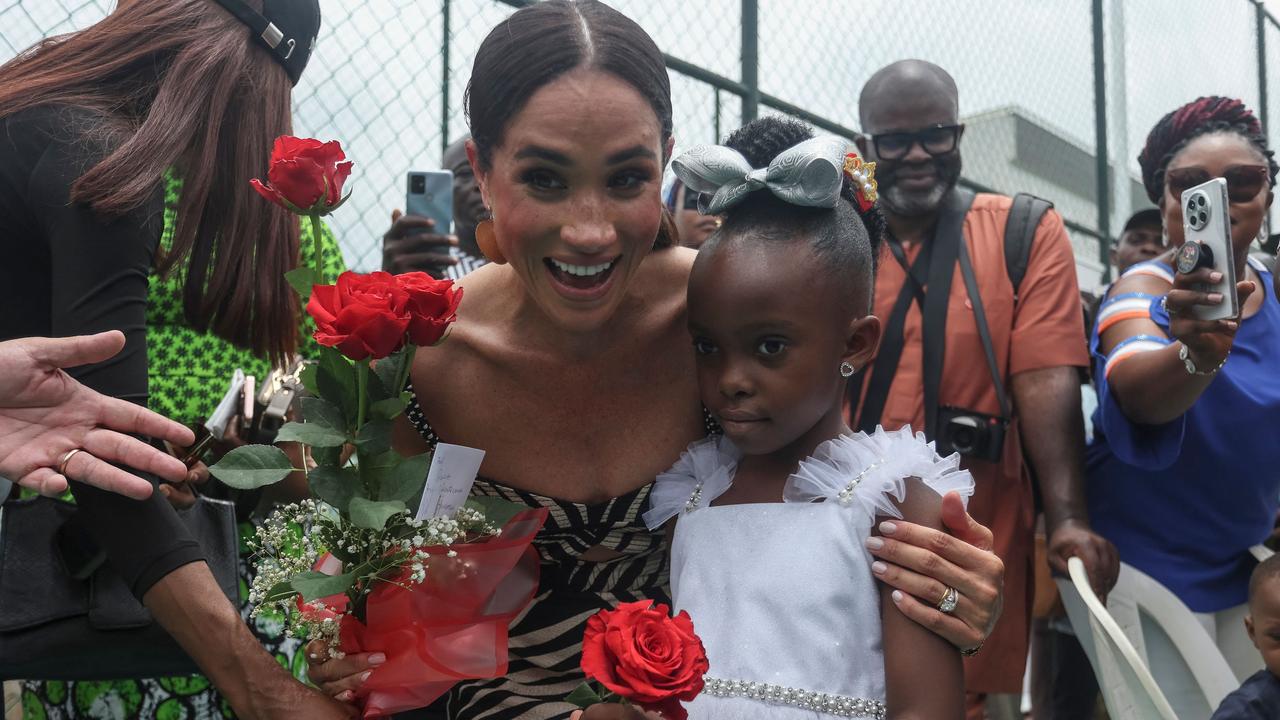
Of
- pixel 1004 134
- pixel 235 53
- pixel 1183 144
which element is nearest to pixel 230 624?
pixel 235 53

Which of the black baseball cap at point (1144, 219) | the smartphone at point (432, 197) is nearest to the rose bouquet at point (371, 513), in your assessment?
the smartphone at point (432, 197)

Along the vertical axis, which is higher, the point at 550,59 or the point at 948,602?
the point at 550,59

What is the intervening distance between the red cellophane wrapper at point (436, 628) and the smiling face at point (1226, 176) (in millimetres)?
2230

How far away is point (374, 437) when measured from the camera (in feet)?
5.15

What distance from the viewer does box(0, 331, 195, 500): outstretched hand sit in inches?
65.7

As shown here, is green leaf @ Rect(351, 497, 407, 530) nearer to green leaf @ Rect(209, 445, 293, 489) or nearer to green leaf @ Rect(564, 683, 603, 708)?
green leaf @ Rect(209, 445, 293, 489)

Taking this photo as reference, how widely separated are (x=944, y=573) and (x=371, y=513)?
Answer: 2.95ft

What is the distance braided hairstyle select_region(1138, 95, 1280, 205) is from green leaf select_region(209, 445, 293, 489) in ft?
8.81

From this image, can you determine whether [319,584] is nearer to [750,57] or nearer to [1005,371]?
[1005,371]

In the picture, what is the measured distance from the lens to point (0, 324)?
203 cm

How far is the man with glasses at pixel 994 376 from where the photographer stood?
10.2 ft

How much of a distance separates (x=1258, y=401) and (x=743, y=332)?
1671 millimetres

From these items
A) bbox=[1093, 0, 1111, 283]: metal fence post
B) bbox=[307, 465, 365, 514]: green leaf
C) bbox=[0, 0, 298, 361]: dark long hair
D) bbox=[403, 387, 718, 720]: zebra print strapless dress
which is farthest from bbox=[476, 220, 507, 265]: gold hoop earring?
bbox=[1093, 0, 1111, 283]: metal fence post

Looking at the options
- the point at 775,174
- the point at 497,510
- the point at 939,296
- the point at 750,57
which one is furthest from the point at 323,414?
the point at 750,57
